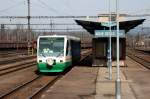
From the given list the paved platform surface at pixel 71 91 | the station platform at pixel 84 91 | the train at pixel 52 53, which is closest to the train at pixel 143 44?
the train at pixel 52 53

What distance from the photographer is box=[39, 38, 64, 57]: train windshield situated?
29.0m

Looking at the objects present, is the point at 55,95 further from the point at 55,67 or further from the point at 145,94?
the point at 55,67

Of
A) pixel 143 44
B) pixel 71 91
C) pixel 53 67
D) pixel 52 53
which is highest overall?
pixel 143 44

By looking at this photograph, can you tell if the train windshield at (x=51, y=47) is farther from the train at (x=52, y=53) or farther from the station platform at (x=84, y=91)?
the station platform at (x=84, y=91)

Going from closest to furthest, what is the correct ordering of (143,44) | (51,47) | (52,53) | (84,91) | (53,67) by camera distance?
1. (84,91)
2. (53,67)
3. (52,53)
4. (51,47)
5. (143,44)

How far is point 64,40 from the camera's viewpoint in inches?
1170

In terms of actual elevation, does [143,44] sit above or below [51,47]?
above

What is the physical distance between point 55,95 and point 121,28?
20019 mm

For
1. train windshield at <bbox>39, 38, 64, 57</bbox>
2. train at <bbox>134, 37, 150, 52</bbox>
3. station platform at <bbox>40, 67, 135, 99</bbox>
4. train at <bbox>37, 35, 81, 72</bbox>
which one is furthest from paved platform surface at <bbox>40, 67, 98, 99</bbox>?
train at <bbox>134, 37, 150, 52</bbox>

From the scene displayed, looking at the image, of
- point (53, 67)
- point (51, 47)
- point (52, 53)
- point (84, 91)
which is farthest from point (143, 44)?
point (84, 91)

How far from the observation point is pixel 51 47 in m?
29.3

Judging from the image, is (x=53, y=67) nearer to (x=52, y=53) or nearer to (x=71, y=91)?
(x=52, y=53)

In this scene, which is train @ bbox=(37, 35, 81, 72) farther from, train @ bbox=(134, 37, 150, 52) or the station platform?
train @ bbox=(134, 37, 150, 52)

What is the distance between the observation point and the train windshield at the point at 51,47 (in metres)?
29.0
